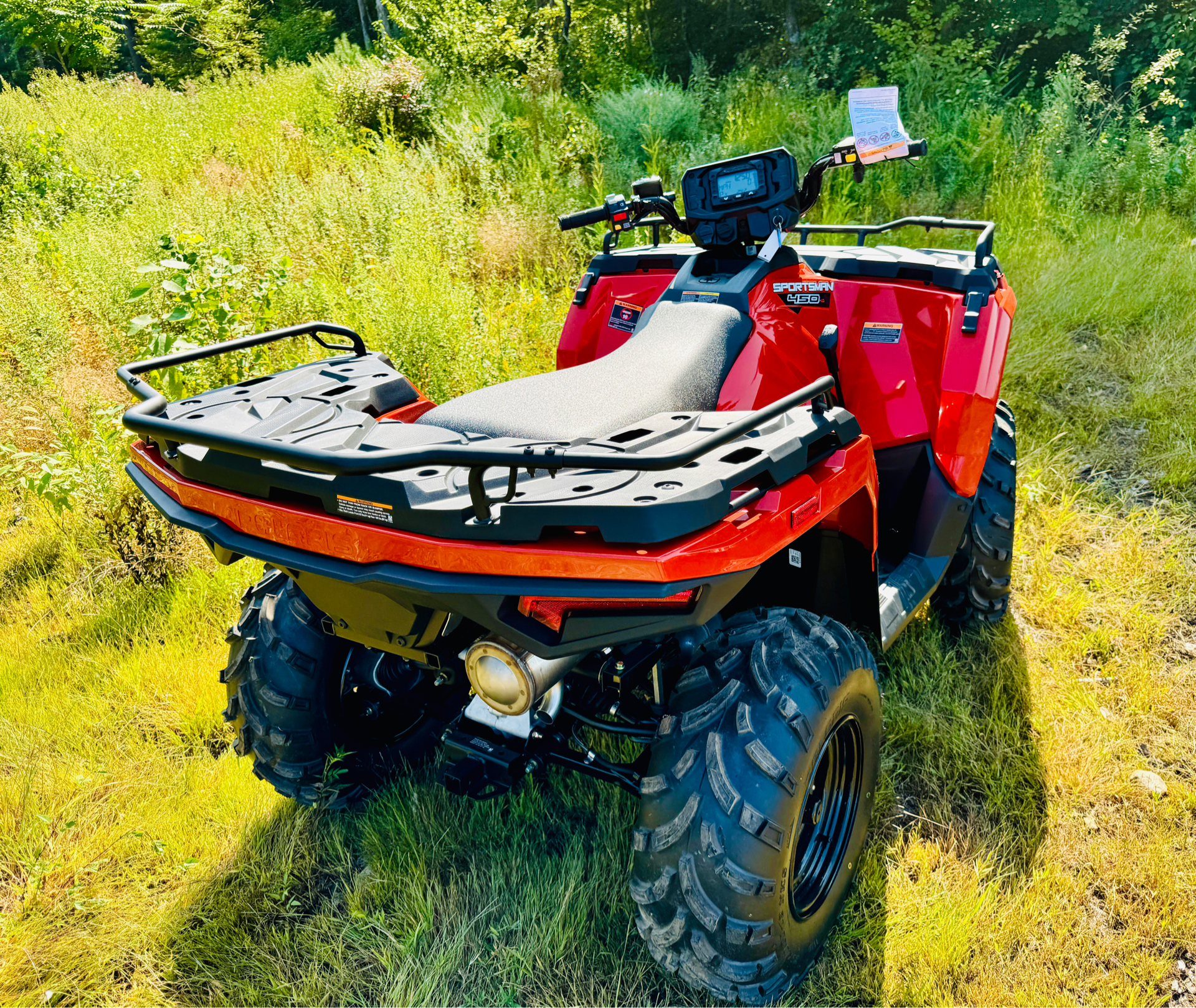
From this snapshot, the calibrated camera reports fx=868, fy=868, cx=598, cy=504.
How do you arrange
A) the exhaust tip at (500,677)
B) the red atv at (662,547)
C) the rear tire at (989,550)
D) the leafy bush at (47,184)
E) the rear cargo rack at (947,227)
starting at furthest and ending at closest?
1. the leafy bush at (47,184)
2. the rear tire at (989,550)
3. the rear cargo rack at (947,227)
4. the exhaust tip at (500,677)
5. the red atv at (662,547)

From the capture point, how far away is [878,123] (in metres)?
2.45

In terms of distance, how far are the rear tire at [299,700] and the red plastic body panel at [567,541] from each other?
1.82ft

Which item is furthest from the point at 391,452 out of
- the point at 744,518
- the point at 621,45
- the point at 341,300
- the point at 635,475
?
the point at 621,45

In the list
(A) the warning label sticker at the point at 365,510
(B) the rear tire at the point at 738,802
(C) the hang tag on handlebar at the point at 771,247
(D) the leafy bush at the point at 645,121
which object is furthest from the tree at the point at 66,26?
(B) the rear tire at the point at 738,802

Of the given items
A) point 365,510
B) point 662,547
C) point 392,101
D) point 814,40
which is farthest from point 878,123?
point 814,40

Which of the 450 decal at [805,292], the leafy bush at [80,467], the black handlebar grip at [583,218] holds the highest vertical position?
the black handlebar grip at [583,218]

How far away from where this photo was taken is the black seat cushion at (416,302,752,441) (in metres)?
1.83

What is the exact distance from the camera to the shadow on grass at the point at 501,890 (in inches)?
82.1

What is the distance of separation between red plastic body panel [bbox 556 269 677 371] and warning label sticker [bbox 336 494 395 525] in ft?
5.95

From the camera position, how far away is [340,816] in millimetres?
2545

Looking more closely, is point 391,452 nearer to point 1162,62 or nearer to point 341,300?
point 341,300

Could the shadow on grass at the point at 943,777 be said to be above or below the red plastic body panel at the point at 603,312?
below

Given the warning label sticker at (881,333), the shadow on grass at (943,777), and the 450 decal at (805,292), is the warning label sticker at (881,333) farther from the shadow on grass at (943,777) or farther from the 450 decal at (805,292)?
the shadow on grass at (943,777)

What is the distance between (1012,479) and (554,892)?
209cm
